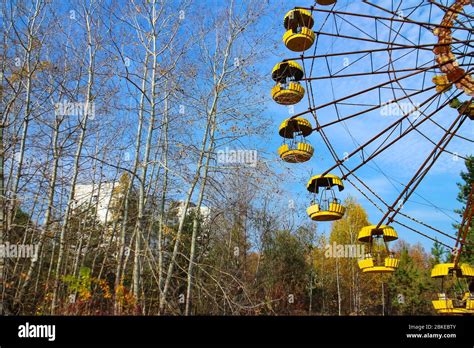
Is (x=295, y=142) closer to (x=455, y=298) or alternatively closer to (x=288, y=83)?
(x=288, y=83)

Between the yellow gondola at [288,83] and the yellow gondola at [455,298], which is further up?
the yellow gondola at [288,83]

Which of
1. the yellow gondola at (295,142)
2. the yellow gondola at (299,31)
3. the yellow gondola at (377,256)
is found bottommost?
the yellow gondola at (377,256)

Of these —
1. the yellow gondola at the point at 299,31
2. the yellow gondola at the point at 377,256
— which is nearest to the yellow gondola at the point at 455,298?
the yellow gondola at the point at 377,256

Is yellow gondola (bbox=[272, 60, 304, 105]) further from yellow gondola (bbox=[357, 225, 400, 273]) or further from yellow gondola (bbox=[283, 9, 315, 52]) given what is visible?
yellow gondola (bbox=[357, 225, 400, 273])

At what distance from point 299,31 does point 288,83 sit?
1.56 m

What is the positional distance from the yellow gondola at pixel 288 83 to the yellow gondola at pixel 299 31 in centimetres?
49

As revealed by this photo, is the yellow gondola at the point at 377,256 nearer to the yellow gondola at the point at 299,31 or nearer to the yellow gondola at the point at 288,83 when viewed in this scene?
the yellow gondola at the point at 288,83

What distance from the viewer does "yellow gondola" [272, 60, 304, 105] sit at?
36.7 ft

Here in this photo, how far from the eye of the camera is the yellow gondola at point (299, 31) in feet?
36.4

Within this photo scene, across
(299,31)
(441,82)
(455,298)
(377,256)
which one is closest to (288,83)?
(299,31)
